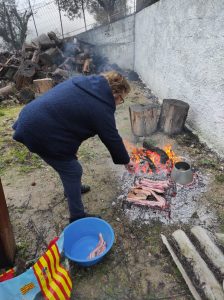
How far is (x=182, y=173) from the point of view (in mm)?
3609

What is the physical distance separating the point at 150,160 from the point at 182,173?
0.83 m

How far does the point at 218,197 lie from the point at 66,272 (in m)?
2.38

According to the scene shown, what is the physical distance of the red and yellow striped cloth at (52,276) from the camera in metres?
2.13

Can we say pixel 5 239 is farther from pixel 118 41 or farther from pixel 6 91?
pixel 118 41

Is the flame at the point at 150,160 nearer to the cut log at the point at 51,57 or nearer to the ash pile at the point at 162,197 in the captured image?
the ash pile at the point at 162,197

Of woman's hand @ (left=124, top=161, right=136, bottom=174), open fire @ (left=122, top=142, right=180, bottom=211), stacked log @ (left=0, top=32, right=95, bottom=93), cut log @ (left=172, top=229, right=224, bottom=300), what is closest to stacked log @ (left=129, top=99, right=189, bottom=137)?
open fire @ (left=122, top=142, right=180, bottom=211)

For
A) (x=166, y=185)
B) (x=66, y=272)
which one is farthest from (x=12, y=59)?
(x=66, y=272)

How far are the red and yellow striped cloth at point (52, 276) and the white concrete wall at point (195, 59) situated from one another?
11.1 ft

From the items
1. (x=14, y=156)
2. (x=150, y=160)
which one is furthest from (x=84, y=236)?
(x=14, y=156)

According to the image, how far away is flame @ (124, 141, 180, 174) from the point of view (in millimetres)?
4125

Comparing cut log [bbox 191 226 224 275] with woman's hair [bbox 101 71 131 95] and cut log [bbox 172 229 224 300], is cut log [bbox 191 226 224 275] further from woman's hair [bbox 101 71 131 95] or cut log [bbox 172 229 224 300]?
woman's hair [bbox 101 71 131 95]

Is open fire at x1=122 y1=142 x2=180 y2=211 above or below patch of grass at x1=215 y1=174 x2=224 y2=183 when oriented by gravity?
above

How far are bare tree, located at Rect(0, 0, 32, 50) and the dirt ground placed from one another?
15670 millimetres

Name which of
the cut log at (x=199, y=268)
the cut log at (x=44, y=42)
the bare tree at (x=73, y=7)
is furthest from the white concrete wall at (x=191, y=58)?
the bare tree at (x=73, y=7)
